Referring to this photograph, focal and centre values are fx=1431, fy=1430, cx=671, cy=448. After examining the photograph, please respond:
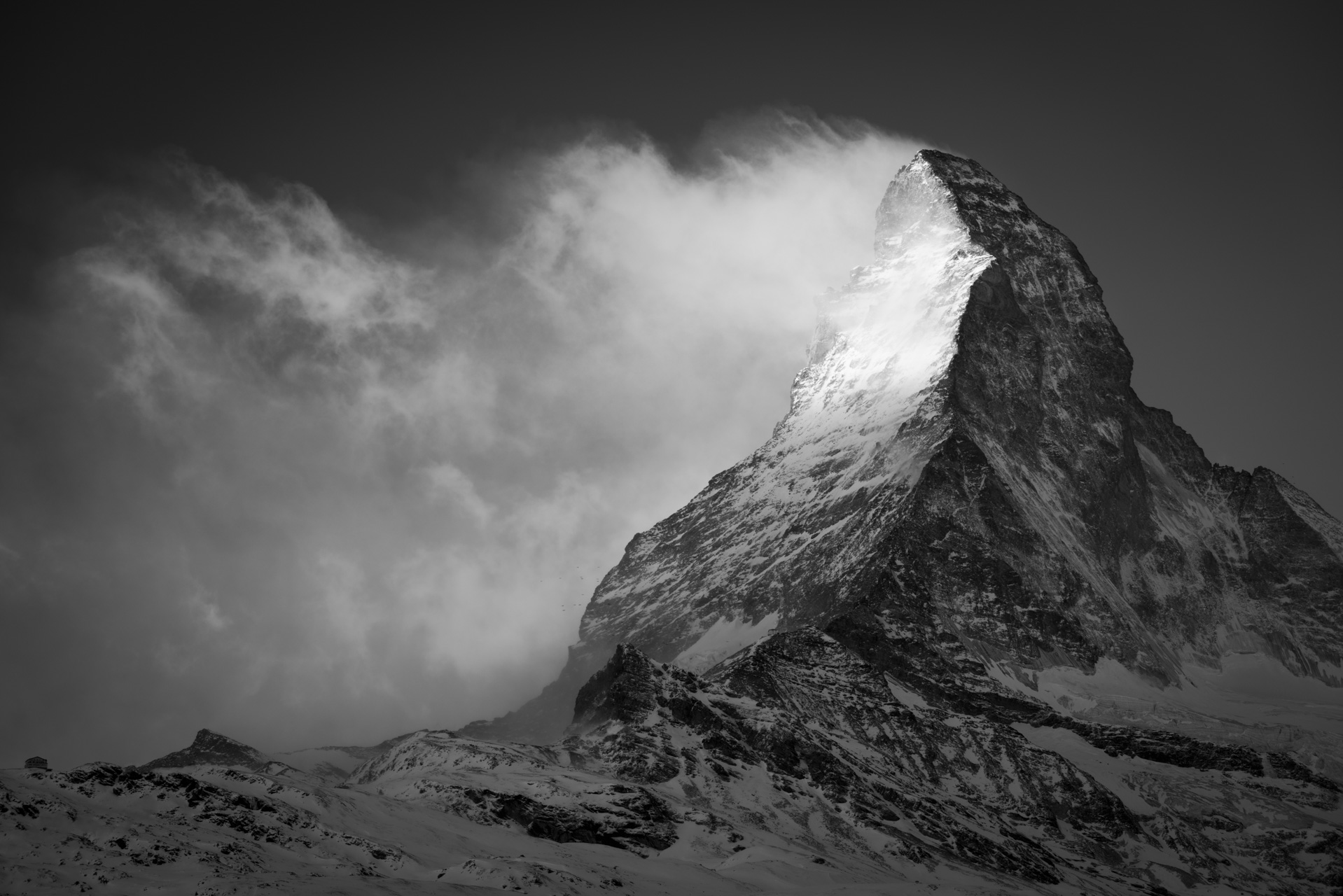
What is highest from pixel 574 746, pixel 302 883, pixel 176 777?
pixel 574 746

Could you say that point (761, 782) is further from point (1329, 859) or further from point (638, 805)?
point (1329, 859)

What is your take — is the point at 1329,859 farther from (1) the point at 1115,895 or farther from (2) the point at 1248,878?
(1) the point at 1115,895

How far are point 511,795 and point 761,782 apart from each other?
34.8m

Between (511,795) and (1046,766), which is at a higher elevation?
(1046,766)

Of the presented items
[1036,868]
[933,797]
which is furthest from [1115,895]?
[933,797]

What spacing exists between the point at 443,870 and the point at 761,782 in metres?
61.2

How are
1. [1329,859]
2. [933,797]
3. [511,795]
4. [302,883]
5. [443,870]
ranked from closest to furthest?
[302,883] < [443,870] < [511,795] < [933,797] < [1329,859]

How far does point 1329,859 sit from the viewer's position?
18100cm

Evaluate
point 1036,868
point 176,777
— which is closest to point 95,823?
point 176,777

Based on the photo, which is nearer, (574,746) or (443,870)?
(443,870)

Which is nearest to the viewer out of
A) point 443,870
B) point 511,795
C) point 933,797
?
point 443,870

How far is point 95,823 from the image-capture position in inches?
3339

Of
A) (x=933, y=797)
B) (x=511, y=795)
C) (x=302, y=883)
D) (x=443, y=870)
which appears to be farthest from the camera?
(x=933, y=797)

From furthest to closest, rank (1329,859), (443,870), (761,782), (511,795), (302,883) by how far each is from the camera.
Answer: (1329,859) < (761,782) < (511,795) < (443,870) < (302,883)
